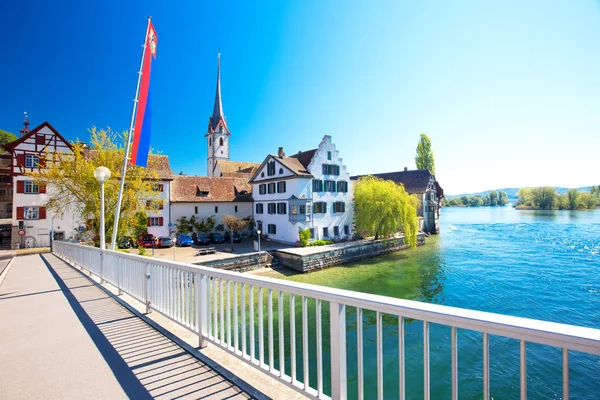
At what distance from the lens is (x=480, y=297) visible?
1652cm

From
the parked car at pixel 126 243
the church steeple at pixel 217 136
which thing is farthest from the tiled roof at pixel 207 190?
the church steeple at pixel 217 136

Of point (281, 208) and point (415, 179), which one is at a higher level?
point (415, 179)

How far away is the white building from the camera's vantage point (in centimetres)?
2795

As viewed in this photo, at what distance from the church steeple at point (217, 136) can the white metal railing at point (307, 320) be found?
159 feet

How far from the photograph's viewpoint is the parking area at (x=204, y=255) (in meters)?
21.5

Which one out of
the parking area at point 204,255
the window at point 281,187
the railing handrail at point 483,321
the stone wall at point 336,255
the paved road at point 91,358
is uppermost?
the window at point 281,187

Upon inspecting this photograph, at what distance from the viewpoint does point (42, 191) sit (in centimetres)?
2530

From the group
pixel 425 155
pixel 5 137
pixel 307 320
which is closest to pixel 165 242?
pixel 307 320

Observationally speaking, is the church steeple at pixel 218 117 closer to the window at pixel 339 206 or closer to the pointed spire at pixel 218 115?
the pointed spire at pixel 218 115

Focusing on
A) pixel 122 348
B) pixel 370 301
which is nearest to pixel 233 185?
pixel 122 348

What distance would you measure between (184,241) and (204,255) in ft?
18.0

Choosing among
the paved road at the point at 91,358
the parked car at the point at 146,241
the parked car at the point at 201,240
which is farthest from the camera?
the parked car at the point at 201,240

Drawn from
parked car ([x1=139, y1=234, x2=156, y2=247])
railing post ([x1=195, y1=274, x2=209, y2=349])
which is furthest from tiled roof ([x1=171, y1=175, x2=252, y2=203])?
railing post ([x1=195, y1=274, x2=209, y2=349])

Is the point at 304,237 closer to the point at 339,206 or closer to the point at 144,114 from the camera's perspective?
the point at 339,206
